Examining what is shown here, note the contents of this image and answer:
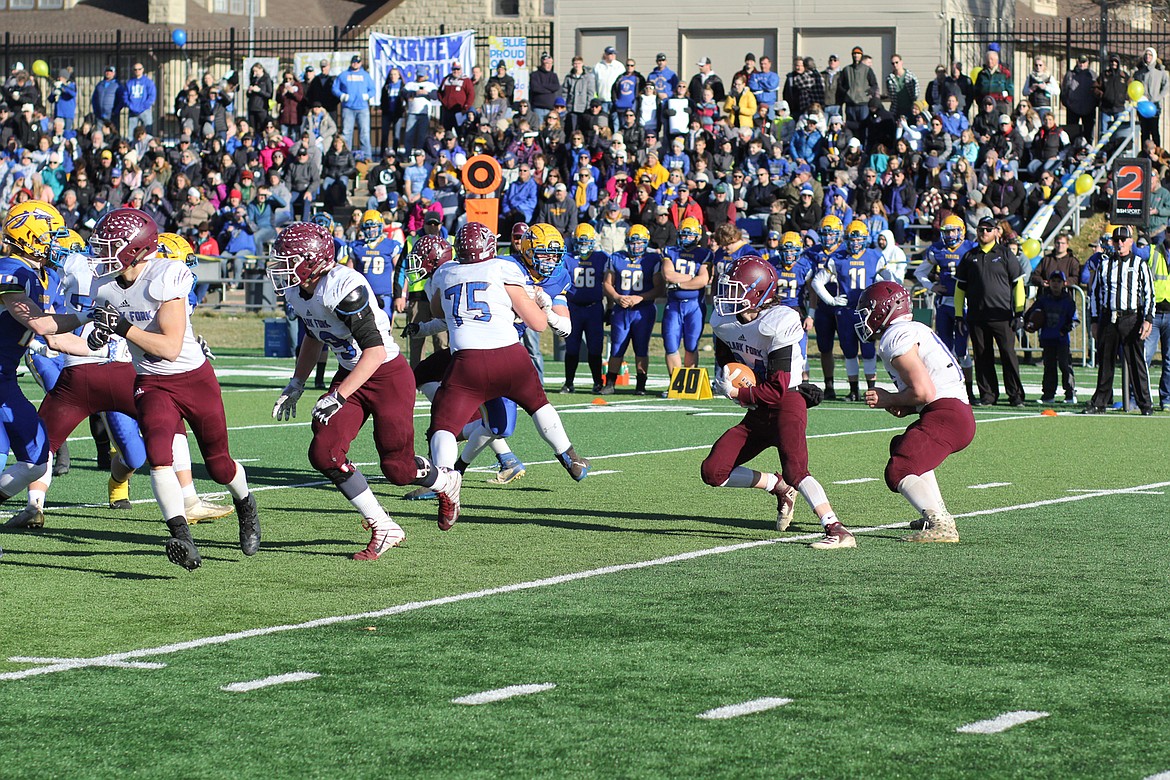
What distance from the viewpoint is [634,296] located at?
1956cm

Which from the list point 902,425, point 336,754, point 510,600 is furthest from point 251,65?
point 336,754

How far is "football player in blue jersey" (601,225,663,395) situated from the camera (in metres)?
19.6

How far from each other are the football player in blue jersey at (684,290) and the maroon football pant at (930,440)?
33.4 feet

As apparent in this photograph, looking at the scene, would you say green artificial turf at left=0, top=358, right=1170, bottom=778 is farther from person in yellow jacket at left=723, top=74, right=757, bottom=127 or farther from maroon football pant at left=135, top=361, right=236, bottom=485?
person in yellow jacket at left=723, top=74, right=757, bottom=127

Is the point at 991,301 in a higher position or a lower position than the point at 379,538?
higher

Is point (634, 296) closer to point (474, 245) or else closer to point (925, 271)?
point (925, 271)

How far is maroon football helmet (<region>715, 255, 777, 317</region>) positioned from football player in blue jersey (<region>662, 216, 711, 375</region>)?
9.94 m

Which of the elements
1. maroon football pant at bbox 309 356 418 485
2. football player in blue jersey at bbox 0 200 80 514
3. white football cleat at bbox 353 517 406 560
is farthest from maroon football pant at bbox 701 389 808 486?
football player in blue jersey at bbox 0 200 80 514

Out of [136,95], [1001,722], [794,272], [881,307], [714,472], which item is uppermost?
[136,95]

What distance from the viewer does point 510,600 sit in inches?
291

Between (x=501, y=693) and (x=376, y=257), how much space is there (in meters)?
14.7

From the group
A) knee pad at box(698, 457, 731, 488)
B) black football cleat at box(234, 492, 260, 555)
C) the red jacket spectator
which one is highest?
the red jacket spectator

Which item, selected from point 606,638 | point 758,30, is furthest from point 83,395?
point 758,30

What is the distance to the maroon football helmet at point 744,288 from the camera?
9133mm
